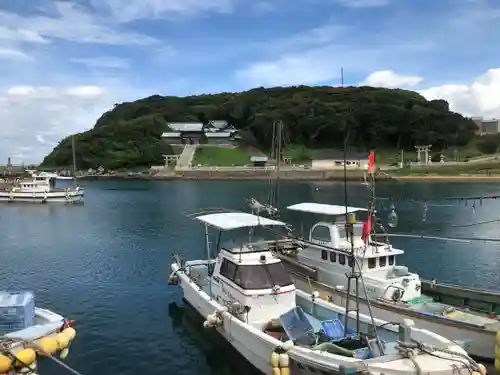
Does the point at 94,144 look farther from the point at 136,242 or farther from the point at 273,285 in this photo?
the point at 273,285

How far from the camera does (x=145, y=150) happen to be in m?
173

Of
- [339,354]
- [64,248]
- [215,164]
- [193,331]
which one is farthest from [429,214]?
[215,164]

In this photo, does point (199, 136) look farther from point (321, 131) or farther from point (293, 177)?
point (293, 177)

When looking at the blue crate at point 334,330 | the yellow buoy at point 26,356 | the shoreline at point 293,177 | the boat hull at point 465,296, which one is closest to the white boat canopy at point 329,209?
the boat hull at point 465,296

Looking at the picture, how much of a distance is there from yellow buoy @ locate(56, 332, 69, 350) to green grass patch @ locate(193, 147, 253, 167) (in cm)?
14802

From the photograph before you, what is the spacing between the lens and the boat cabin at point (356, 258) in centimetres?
2203

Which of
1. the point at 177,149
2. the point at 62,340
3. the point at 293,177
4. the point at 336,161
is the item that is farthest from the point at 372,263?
the point at 177,149

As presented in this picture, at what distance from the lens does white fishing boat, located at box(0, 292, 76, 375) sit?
14781 mm

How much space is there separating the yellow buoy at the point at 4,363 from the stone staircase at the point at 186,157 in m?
148

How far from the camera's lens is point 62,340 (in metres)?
16.7

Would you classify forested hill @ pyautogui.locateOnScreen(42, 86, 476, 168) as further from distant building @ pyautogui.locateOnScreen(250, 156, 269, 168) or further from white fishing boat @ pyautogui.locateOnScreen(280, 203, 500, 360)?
white fishing boat @ pyautogui.locateOnScreen(280, 203, 500, 360)

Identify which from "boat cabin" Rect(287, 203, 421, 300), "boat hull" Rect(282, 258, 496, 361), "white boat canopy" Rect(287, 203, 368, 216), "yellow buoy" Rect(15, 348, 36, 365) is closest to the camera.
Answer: "yellow buoy" Rect(15, 348, 36, 365)

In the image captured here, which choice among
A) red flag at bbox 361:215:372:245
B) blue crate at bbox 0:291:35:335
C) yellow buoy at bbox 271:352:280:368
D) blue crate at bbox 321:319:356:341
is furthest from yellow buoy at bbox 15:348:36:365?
red flag at bbox 361:215:372:245

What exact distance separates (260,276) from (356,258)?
195 inches
